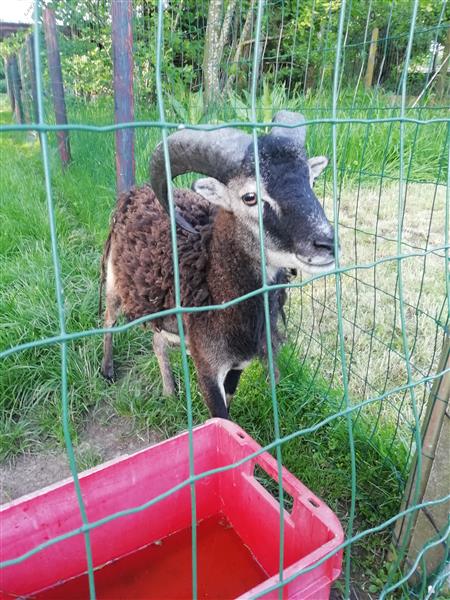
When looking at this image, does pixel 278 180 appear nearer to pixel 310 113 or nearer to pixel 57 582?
pixel 57 582

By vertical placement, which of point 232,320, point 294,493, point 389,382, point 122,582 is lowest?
point 122,582

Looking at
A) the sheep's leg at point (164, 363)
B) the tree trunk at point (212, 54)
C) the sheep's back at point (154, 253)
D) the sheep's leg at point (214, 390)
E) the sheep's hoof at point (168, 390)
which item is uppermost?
the tree trunk at point (212, 54)

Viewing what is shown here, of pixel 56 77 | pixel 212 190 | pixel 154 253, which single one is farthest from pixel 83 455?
pixel 56 77

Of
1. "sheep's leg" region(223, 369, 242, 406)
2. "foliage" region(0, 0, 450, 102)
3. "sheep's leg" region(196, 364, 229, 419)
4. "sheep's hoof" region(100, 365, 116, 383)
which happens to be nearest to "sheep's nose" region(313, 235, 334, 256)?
"sheep's leg" region(196, 364, 229, 419)

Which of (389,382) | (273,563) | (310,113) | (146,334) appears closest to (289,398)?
(389,382)

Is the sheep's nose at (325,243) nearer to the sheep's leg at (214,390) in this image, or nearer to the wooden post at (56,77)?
the sheep's leg at (214,390)

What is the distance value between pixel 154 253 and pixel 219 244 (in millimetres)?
487

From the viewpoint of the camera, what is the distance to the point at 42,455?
2559 millimetres

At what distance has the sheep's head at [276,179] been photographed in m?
1.76

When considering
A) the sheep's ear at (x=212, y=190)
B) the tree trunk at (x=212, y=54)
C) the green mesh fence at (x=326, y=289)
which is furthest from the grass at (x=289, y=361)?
the sheep's ear at (x=212, y=190)

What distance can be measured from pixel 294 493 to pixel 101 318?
2.08m

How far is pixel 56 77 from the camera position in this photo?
616cm

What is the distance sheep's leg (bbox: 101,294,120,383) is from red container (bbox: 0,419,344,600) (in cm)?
116

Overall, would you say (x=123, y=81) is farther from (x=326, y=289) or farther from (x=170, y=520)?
(x=170, y=520)
